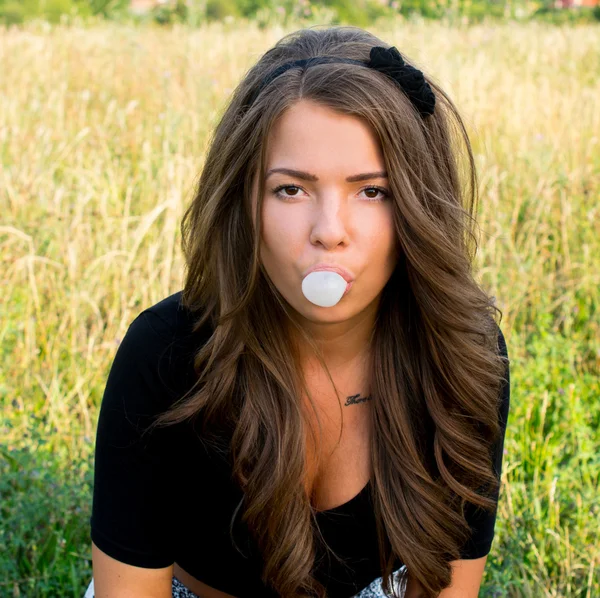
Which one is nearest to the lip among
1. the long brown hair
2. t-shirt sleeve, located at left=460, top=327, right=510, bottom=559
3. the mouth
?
the mouth

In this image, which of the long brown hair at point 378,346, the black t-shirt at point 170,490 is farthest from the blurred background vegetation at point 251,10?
the black t-shirt at point 170,490

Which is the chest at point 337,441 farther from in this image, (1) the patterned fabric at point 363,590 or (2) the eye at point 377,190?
(2) the eye at point 377,190

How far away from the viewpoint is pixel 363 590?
5.61 ft

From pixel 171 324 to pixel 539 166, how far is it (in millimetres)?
2512

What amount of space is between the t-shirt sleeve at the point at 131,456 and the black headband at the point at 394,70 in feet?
1.75

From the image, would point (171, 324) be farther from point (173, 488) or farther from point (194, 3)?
point (194, 3)

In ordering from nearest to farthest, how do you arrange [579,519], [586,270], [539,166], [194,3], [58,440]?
[579,519] < [58,440] < [586,270] < [539,166] < [194,3]

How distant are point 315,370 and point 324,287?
36 cm

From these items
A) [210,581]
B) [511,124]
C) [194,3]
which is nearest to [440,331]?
[210,581]

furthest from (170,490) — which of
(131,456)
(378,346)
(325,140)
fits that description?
(325,140)

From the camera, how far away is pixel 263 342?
1511 mm

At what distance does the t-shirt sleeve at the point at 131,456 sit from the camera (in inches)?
57.4

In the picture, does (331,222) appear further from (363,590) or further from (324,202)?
(363,590)

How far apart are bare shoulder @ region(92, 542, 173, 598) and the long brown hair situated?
0.21 metres
